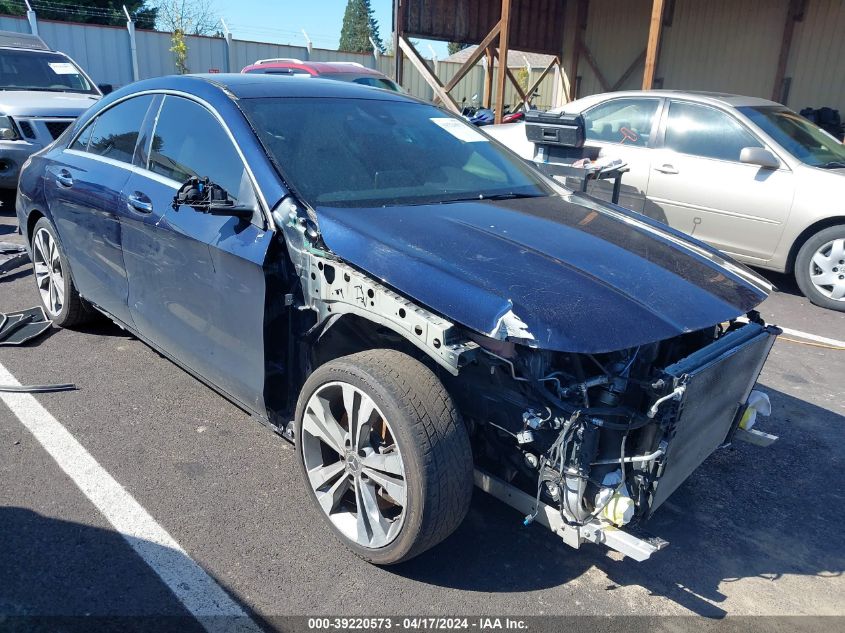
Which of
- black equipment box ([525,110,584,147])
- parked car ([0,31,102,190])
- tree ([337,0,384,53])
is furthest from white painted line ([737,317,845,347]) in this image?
tree ([337,0,384,53])

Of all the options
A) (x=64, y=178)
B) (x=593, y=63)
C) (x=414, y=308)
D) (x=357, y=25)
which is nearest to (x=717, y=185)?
(x=414, y=308)

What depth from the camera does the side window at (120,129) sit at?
3918 millimetres

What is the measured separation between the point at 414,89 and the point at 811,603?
24.8 meters

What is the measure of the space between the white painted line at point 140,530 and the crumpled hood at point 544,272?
1283 millimetres

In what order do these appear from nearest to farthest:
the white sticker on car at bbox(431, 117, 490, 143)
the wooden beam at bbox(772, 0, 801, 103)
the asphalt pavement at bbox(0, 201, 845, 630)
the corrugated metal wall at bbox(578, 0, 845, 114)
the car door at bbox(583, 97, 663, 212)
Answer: the asphalt pavement at bbox(0, 201, 845, 630), the white sticker on car at bbox(431, 117, 490, 143), the car door at bbox(583, 97, 663, 212), the corrugated metal wall at bbox(578, 0, 845, 114), the wooden beam at bbox(772, 0, 801, 103)

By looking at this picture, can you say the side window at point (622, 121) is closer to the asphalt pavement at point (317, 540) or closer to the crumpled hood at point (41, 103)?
the asphalt pavement at point (317, 540)

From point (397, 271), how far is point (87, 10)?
30.8 meters

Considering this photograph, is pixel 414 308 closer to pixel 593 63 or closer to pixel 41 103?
pixel 41 103

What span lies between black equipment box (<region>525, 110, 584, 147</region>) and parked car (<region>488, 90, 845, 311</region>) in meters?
0.51

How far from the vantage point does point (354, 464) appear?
107 inches

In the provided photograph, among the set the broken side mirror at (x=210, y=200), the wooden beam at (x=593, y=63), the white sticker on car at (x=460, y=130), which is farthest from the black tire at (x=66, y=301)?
the wooden beam at (x=593, y=63)

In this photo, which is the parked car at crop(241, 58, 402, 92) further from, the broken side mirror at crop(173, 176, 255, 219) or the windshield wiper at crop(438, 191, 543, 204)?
the broken side mirror at crop(173, 176, 255, 219)

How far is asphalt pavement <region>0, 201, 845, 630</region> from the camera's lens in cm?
256

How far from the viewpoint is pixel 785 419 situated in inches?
159
